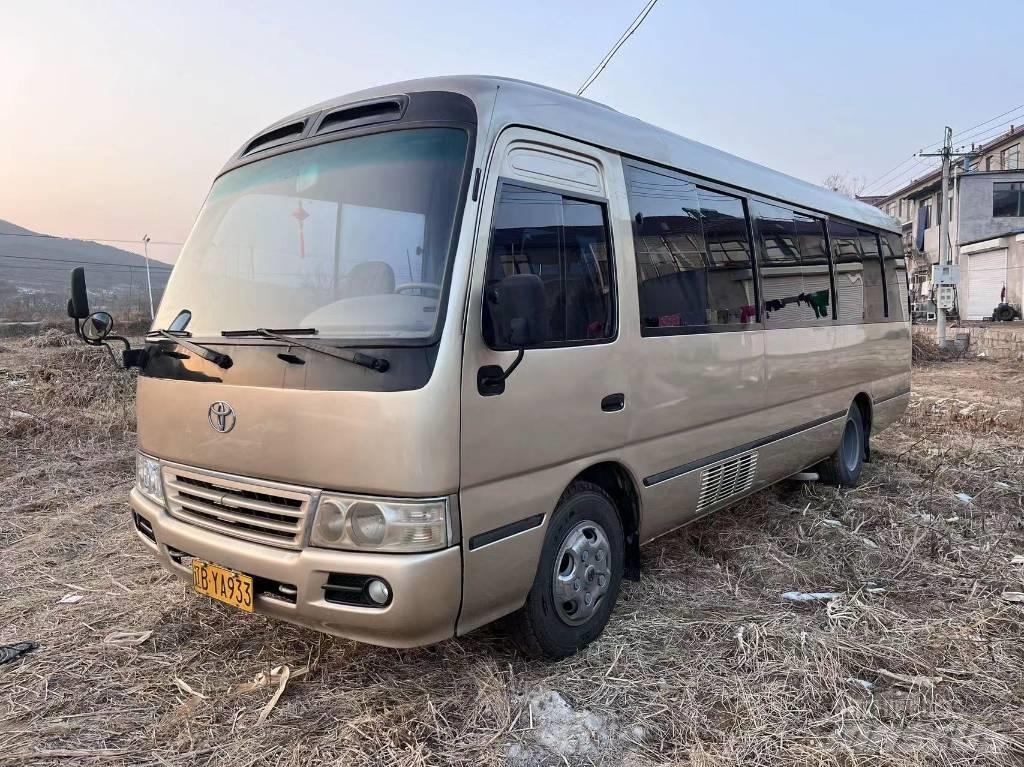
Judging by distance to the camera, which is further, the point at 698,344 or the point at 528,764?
the point at 698,344

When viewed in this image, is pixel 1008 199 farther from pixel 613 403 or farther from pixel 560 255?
pixel 560 255

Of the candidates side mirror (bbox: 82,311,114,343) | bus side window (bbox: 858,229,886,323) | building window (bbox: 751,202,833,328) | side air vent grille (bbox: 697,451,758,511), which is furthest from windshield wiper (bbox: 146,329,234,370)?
bus side window (bbox: 858,229,886,323)

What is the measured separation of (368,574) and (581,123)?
2291mm

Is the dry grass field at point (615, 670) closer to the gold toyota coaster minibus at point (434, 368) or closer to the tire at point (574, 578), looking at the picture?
the tire at point (574, 578)

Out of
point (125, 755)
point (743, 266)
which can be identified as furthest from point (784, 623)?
point (125, 755)

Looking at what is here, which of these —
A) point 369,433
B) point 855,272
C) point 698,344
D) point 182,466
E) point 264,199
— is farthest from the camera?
point 855,272

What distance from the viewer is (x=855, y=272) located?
6410 mm

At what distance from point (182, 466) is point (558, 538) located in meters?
1.72

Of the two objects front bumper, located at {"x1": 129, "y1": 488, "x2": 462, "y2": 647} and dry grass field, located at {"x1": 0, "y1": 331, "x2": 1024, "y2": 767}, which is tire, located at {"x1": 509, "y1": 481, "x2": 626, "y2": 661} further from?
front bumper, located at {"x1": 129, "y1": 488, "x2": 462, "y2": 647}

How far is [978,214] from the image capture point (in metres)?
40.0

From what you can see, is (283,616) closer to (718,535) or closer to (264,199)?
(264,199)

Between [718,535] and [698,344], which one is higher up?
[698,344]

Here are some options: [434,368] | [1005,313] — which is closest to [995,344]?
[1005,313]

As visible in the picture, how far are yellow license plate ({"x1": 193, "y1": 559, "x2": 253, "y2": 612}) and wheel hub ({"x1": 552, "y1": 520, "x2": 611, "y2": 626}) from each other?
132cm
